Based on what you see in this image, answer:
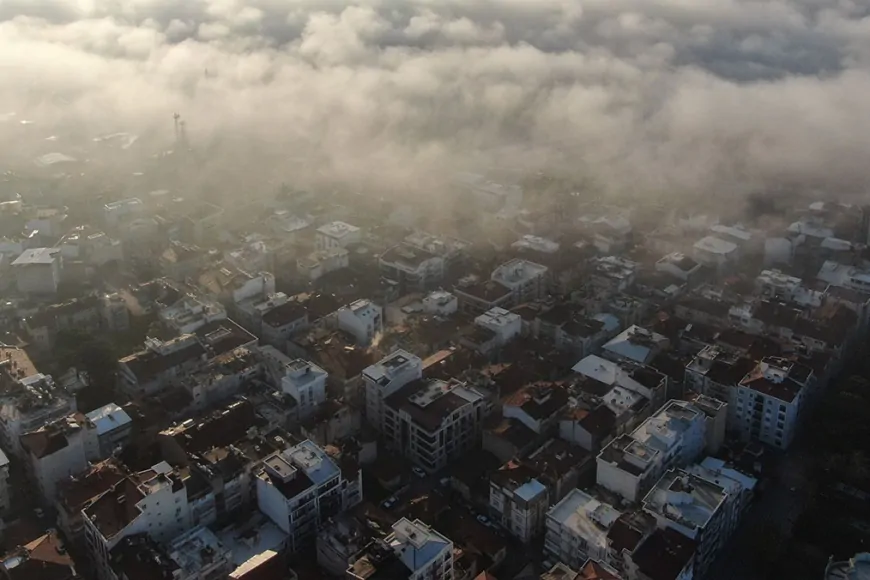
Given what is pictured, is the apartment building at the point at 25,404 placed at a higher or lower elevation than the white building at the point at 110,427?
higher

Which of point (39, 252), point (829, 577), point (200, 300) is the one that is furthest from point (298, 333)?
point (829, 577)

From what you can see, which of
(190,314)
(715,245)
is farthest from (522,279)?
(190,314)

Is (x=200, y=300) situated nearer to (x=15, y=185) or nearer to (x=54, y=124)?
(x=15, y=185)

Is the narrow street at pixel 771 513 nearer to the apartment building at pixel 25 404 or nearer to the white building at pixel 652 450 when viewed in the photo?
the white building at pixel 652 450

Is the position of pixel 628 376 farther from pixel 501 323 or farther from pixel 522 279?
pixel 522 279

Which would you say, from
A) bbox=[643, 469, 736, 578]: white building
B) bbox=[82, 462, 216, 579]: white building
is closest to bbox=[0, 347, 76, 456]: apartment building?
bbox=[82, 462, 216, 579]: white building

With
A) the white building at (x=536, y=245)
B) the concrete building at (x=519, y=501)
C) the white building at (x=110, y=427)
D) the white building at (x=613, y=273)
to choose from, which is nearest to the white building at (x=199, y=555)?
the white building at (x=110, y=427)
